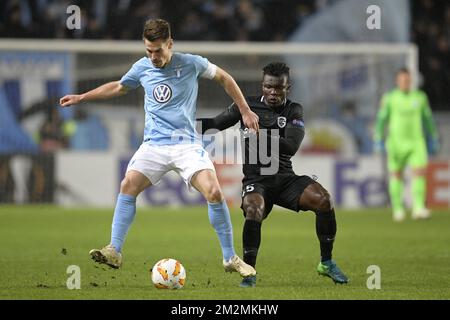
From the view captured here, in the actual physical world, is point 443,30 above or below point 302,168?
above

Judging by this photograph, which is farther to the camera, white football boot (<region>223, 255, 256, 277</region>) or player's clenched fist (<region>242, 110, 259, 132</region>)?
player's clenched fist (<region>242, 110, 259, 132</region>)

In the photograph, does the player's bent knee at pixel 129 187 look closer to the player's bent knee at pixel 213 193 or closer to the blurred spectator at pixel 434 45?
the player's bent knee at pixel 213 193

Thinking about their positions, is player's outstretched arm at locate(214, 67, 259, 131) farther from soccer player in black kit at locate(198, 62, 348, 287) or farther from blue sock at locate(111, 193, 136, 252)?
blue sock at locate(111, 193, 136, 252)

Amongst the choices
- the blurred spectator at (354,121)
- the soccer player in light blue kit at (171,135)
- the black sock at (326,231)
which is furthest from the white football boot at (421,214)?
the soccer player in light blue kit at (171,135)

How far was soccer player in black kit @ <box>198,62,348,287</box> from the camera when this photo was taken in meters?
7.43

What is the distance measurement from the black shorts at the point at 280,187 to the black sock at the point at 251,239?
1.01 feet

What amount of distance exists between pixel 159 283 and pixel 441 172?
11.7 meters

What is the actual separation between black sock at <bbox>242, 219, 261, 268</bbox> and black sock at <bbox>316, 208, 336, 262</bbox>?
20.5 inches

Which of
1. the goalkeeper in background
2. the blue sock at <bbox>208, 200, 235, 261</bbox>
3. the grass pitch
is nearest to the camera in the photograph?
the grass pitch

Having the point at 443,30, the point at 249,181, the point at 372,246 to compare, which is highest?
the point at 443,30

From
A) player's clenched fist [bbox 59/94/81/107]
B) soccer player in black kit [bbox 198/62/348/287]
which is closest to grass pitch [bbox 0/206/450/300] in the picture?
soccer player in black kit [bbox 198/62/348/287]

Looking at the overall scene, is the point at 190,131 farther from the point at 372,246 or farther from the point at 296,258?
the point at 372,246
